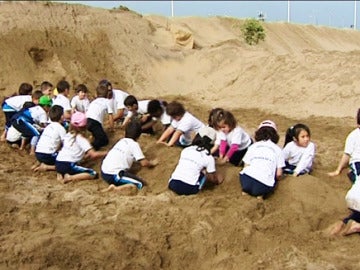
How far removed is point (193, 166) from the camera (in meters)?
7.40

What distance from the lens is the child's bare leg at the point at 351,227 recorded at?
633 cm

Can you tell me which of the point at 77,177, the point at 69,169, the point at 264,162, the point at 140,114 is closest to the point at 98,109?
the point at 140,114

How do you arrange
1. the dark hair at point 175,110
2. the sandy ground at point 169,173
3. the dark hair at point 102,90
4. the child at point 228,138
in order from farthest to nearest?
the dark hair at point 102,90 < the dark hair at point 175,110 < the child at point 228,138 < the sandy ground at point 169,173

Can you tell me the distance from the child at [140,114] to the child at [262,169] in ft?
12.2

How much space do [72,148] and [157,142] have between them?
1.84 m

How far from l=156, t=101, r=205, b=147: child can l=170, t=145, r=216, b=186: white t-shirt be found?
6.54 ft

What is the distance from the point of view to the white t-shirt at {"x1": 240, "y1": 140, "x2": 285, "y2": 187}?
720 centimetres

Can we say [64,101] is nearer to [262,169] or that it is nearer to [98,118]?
[98,118]

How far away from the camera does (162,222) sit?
20.9 feet

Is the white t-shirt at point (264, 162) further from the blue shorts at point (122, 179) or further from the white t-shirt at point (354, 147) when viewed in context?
the blue shorts at point (122, 179)

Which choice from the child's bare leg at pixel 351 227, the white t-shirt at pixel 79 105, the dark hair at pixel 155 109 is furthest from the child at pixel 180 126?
the child's bare leg at pixel 351 227

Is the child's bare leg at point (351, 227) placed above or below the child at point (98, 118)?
below

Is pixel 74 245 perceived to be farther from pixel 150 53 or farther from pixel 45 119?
pixel 150 53

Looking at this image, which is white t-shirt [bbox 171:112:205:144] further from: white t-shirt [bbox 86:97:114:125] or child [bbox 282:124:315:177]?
child [bbox 282:124:315:177]
